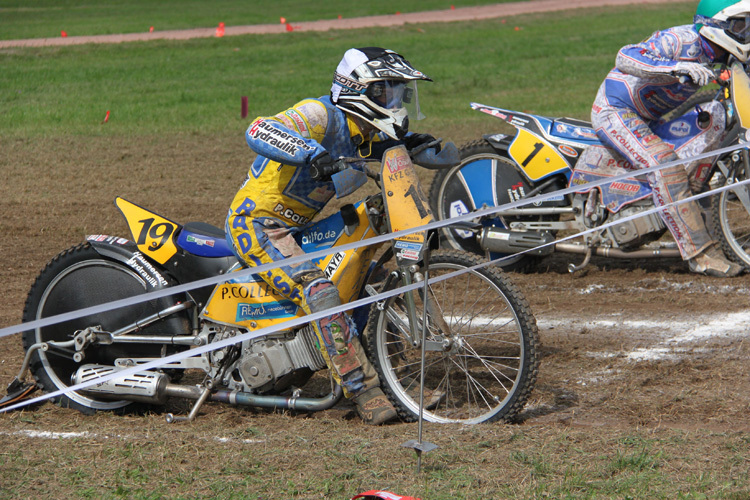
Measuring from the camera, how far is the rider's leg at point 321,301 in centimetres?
462

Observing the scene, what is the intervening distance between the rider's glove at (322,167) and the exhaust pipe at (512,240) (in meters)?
3.37

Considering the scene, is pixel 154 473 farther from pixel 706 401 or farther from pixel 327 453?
pixel 706 401

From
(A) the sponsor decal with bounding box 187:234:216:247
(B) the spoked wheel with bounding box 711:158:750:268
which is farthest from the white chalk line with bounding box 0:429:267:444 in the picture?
(B) the spoked wheel with bounding box 711:158:750:268

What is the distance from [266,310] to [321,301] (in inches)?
17.7

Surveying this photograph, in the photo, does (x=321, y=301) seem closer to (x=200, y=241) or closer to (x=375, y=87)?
(x=200, y=241)

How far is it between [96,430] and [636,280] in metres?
4.43

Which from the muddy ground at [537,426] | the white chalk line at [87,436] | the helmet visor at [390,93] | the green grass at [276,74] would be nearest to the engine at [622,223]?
the muddy ground at [537,426]

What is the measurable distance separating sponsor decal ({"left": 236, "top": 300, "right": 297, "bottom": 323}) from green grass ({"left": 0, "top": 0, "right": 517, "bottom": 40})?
21189 mm

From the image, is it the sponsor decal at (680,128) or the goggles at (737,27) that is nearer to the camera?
the goggles at (737,27)

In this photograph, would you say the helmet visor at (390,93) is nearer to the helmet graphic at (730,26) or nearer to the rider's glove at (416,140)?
the rider's glove at (416,140)

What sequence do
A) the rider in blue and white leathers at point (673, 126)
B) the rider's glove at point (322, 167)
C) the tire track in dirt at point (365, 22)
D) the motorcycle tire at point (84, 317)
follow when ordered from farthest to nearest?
the tire track in dirt at point (365, 22), the rider in blue and white leathers at point (673, 126), the motorcycle tire at point (84, 317), the rider's glove at point (322, 167)

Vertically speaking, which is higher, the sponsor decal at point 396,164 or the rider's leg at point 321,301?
the sponsor decal at point 396,164

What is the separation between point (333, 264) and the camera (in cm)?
479

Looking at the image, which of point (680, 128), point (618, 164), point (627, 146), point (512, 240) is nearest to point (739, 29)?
point (680, 128)
